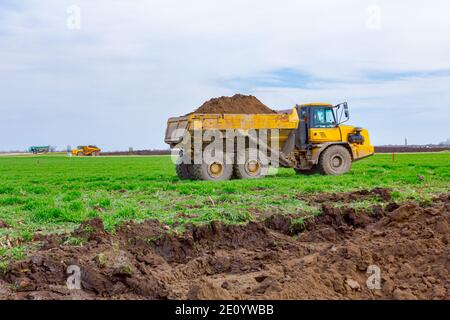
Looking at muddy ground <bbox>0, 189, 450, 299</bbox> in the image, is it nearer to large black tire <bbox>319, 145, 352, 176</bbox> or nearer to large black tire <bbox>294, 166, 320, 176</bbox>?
large black tire <bbox>319, 145, 352, 176</bbox>

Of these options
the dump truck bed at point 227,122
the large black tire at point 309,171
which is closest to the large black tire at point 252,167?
the dump truck bed at point 227,122

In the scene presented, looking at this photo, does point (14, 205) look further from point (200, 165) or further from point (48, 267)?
point (200, 165)

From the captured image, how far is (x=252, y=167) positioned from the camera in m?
21.9

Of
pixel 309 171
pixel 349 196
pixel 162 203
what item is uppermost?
pixel 309 171

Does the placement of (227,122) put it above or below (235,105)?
below

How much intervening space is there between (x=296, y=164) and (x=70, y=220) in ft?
44.9

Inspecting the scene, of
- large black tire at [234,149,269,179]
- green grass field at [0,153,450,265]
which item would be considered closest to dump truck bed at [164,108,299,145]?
large black tire at [234,149,269,179]

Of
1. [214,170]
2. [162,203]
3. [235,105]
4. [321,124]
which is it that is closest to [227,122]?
[235,105]

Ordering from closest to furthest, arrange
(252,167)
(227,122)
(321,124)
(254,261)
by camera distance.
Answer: (254,261)
(227,122)
(252,167)
(321,124)

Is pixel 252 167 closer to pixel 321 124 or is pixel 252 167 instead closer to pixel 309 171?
pixel 309 171

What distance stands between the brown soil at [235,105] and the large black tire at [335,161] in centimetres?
275

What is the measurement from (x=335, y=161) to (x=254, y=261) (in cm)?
1593

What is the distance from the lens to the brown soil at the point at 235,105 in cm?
2180
